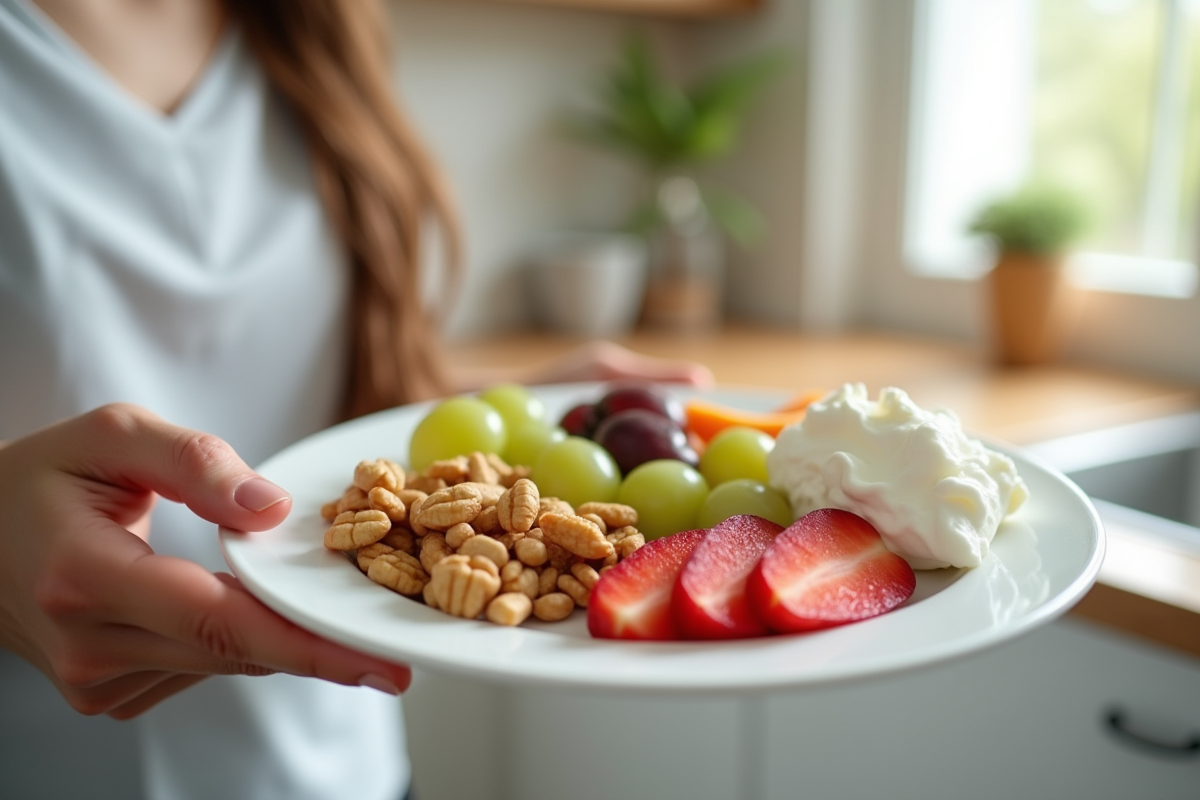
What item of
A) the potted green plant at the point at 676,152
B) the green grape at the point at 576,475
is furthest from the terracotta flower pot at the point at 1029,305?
the green grape at the point at 576,475

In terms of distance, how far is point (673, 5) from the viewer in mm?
1758

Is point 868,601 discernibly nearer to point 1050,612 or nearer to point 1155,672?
point 1050,612

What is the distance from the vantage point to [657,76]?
212 centimetres

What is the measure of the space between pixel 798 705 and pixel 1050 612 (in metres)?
0.77

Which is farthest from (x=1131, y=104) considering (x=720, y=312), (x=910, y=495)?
(x=910, y=495)

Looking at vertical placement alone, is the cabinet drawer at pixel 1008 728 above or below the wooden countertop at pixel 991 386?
below

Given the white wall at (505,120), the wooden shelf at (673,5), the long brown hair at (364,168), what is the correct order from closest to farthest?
the long brown hair at (364,168)
the wooden shelf at (673,5)
the white wall at (505,120)

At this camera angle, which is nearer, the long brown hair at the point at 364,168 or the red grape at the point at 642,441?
the red grape at the point at 642,441

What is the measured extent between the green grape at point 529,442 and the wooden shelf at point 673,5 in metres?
1.15

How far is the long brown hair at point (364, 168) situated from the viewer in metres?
1.05

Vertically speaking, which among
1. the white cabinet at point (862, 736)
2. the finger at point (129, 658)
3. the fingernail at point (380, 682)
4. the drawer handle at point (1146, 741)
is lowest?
the white cabinet at point (862, 736)

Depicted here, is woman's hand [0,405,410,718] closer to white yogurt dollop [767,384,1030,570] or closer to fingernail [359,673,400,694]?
fingernail [359,673,400,694]

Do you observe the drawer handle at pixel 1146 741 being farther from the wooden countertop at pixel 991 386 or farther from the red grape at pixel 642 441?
the red grape at pixel 642 441

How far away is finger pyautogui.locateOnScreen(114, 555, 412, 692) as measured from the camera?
1.55ft
